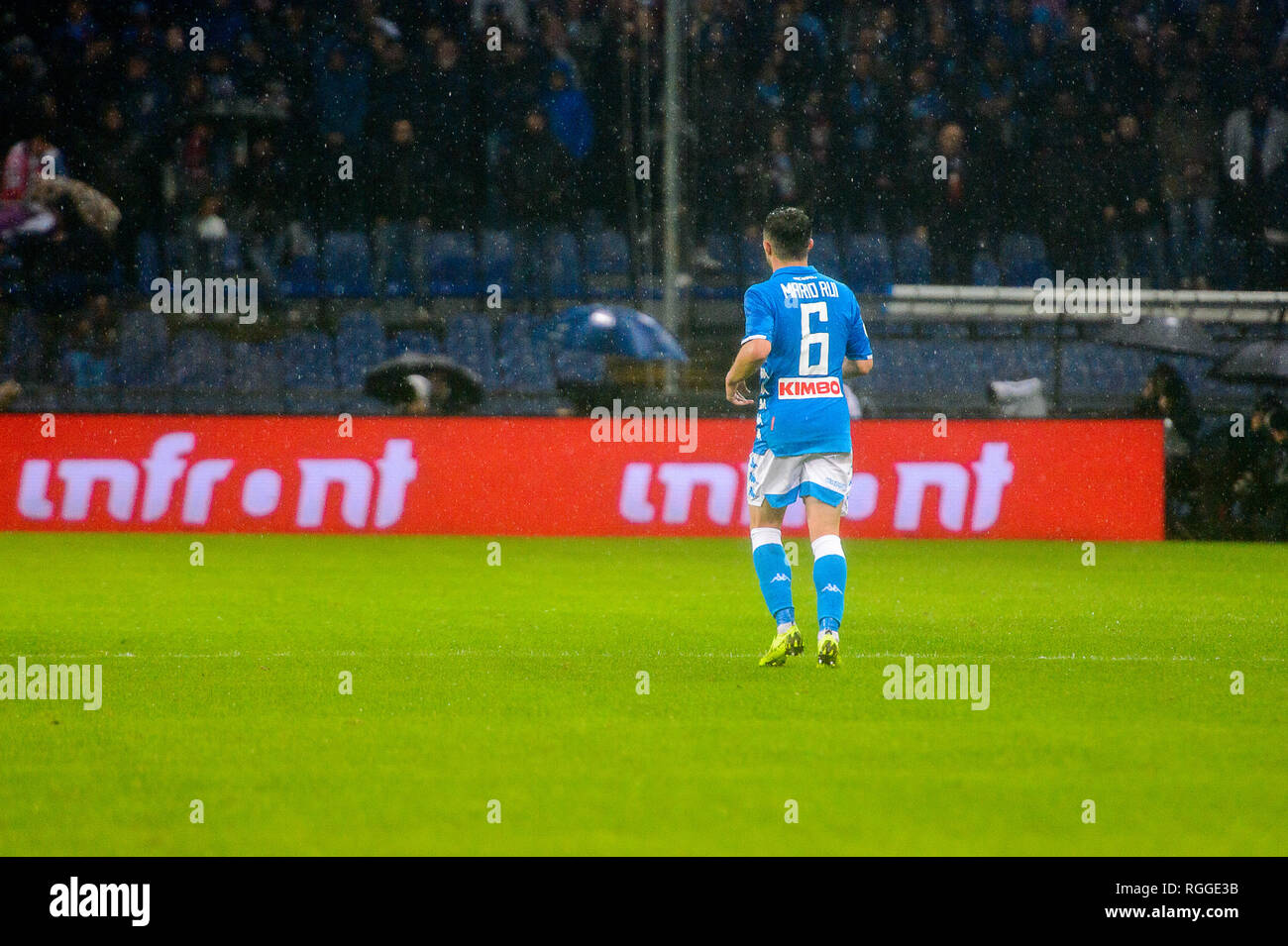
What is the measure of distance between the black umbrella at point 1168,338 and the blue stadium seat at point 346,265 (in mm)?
7884

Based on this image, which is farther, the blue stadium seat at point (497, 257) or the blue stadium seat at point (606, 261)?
the blue stadium seat at point (606, 261)

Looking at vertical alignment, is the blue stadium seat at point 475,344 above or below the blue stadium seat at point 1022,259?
below

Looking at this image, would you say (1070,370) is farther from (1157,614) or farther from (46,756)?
(46,756)

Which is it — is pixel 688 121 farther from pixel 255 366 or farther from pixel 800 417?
pixel 800 417

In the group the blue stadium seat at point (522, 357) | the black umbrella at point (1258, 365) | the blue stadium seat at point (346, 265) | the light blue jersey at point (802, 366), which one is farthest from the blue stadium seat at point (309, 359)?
the light blue jersey at point (802, 366)

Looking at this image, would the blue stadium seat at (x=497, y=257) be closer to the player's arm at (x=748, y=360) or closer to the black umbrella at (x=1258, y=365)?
the black umbrella at (x=1258, y=365)

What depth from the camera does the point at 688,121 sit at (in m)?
20.2

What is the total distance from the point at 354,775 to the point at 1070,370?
14.3 metres

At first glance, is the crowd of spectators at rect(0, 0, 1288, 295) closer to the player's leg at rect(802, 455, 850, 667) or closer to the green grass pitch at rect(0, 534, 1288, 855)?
the green grass pitch at rect(0, 534, 1288, 855)

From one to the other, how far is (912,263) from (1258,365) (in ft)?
13.3

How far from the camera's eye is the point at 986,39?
21.8 meters

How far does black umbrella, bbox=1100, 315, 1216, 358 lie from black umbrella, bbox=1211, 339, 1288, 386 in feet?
1.71

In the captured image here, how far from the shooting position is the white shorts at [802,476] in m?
7.75
